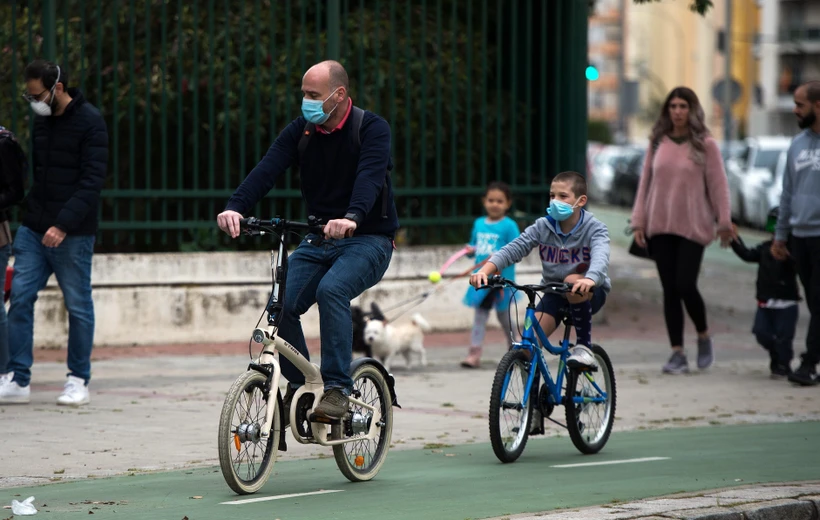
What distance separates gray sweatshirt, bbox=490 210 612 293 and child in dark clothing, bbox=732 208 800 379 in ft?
11.8

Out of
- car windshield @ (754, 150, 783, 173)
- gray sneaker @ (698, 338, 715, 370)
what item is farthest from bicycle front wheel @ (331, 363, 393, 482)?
car windshield @ (754, 150, 783, 173)

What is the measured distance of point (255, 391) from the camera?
6.35m

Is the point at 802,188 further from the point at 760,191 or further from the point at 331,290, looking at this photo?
the point at 760,191

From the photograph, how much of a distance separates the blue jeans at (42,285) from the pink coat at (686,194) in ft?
13.5

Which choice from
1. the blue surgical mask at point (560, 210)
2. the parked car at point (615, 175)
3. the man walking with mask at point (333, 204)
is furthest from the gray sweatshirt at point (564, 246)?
the parked car at point (615, 175)

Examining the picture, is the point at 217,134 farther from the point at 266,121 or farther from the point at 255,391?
the point at 255,391

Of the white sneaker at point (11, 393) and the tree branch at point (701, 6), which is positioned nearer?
the white sneaker at point (11, 393)

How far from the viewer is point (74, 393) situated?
9.20 metres

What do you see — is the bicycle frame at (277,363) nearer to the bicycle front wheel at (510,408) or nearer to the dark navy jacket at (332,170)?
the dark navy jacket at (332,170)

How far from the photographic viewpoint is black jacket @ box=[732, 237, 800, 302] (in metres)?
11.1

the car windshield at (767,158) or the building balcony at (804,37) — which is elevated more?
the building balcony at (804,37)

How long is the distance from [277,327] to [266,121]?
7.11 m

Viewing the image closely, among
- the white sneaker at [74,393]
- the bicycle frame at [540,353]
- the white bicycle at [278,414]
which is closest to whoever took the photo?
the white bicycle at [278,414]

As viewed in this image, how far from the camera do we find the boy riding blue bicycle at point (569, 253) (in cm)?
758
